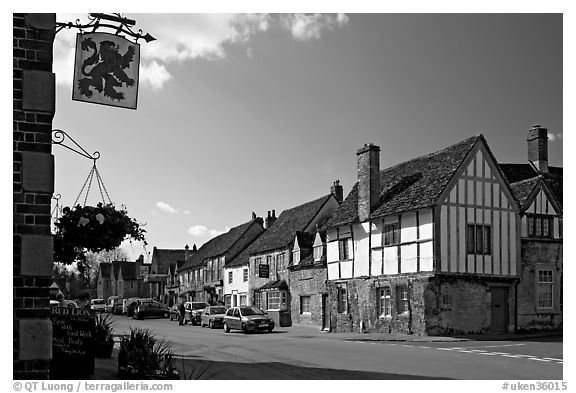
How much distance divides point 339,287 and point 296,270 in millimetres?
6943

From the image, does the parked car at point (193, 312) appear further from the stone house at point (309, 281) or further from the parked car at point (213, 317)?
the stone house at point (309, 281)

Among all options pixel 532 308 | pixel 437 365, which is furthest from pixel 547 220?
pixel 437 365

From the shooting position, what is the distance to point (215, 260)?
63375 mm

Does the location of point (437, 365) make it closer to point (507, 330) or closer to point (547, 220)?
point (507, 330)

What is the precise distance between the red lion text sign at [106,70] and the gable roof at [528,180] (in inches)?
1031

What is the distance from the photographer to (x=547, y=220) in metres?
34.0

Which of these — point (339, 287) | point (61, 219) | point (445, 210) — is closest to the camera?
point (61, 219)

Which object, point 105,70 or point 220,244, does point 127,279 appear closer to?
point 220,244

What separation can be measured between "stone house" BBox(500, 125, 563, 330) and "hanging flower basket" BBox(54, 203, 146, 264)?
962 inches

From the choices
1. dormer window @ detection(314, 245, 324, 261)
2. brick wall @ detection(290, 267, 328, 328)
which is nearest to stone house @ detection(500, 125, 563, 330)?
brick wall @ detection(290, 267, 328, 328)

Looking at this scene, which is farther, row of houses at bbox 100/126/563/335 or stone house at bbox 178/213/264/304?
stone house at bbox 178/213/264/304

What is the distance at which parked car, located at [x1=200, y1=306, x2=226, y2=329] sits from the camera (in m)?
42.5

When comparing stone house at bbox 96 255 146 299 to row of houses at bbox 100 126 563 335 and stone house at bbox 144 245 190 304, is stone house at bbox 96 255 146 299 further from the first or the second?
row of houses at bbox 100 126 563 335

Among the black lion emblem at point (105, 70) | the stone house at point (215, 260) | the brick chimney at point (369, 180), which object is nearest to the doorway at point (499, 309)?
the brick chimney at point (369, 180)
